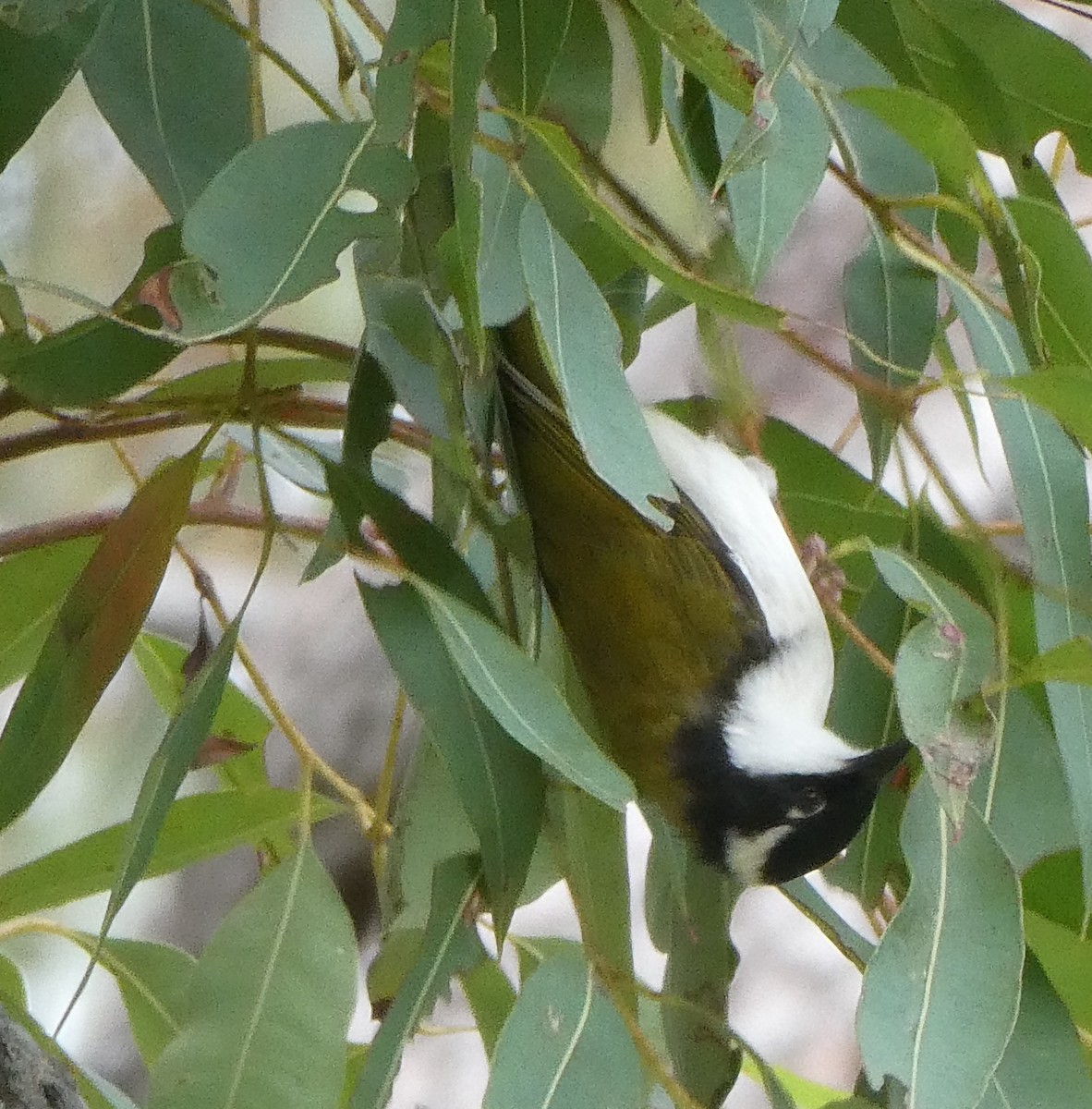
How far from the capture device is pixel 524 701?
0.86 m

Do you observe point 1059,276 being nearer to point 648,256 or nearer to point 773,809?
point 648,256

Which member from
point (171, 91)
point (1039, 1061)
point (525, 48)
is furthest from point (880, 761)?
point (171, 91)

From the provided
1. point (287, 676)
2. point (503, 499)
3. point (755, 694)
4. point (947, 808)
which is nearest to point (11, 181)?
point (287, 676)

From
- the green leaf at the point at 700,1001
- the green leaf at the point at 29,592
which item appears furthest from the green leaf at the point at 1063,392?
the green leaf at the point at 29,592

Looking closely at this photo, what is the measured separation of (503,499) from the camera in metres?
1.46

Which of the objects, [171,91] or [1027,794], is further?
[1027,794]

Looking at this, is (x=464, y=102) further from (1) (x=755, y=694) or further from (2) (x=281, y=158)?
(1) (x=755, y=694)

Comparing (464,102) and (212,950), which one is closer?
(464,102)

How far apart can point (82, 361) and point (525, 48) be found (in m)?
0.35

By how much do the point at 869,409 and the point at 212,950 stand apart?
587 mm

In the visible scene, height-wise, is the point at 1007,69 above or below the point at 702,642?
above

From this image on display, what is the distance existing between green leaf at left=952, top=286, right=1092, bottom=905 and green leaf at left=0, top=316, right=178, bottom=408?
0.55 meters

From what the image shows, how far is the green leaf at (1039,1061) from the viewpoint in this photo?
3.16 feet

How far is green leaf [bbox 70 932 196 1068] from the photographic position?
4.49 ft
